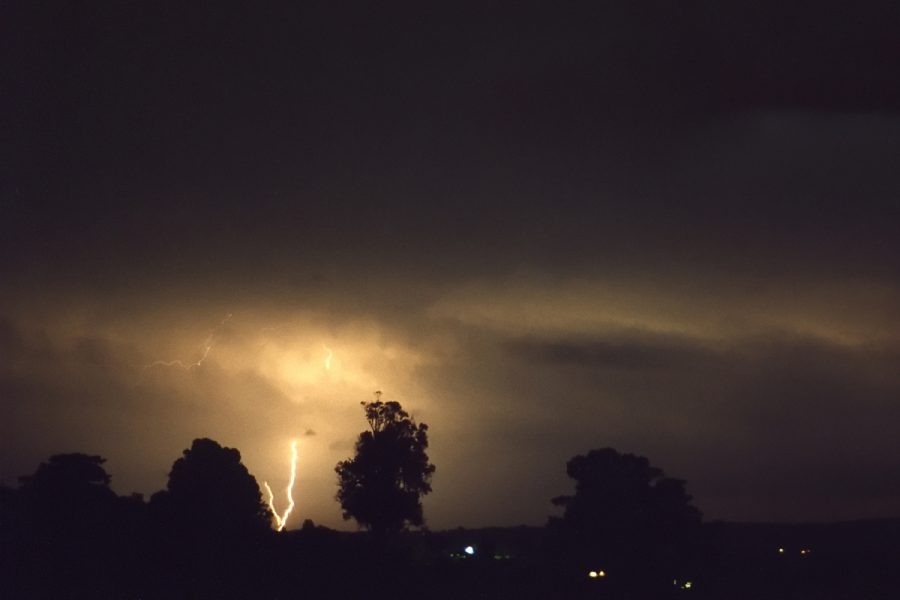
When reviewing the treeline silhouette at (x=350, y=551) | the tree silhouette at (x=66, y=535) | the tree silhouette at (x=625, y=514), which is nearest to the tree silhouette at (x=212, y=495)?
the treeline silhouette at (x=350, y=551)

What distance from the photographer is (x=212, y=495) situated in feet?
238

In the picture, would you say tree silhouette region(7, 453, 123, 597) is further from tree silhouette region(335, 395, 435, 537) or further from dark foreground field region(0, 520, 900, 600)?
tree silhouette region(335, 395, 435, 537)

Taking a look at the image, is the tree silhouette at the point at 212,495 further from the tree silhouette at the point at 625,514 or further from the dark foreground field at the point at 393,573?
the tree silhouette at the point at 625,514

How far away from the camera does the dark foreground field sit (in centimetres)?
4947

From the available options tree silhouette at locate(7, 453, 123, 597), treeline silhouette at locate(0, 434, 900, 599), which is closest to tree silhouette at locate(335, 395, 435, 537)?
treeline silhouette at locate(0, 434, 900, 599)

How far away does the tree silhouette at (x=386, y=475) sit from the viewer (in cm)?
8962

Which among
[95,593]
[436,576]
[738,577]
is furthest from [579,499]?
[95,593]

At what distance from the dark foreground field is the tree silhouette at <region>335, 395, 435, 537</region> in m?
3.68

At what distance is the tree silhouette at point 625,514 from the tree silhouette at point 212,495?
1034 inches

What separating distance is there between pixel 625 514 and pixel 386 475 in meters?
20.9

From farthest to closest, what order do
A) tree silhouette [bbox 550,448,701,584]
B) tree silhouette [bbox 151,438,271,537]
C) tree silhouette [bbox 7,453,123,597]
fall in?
tree silhouette [bbox 550,448,701,584] < tree silhouette [bbox 151,438,271,537] < tree silhouette [bbox 7,453,123,597]

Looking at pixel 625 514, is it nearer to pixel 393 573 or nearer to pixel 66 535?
pixel 393 573

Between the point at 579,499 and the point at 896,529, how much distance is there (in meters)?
115

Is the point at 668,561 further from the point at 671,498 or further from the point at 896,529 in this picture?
the point at 896,529
